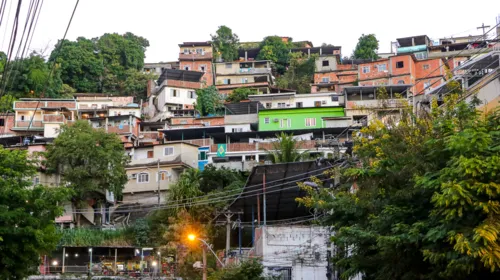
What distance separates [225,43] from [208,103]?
84.5 feet

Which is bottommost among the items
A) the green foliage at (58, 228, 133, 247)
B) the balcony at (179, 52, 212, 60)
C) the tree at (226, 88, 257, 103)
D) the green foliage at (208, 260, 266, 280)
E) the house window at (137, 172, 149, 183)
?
the green foliage at (208, 260, 266, 280)

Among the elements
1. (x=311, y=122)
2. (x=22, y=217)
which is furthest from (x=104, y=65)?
(x=22, y=217)

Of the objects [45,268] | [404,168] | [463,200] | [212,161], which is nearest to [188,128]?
[212,161]

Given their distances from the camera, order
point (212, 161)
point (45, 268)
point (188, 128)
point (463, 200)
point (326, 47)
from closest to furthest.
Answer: point (463, 200)
point (45, 268)
point (212, 161)
point (188, 128)
point (326, 47)

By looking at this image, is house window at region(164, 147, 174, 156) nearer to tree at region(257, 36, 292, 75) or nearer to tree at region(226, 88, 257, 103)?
tree at region(226, 88, 257, 103)

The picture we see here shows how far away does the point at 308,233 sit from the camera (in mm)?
33062

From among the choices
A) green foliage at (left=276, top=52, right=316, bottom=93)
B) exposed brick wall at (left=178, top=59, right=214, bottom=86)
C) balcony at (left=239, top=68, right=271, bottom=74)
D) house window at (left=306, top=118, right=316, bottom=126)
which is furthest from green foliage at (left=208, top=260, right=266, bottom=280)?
balcony at (left=239, top=68, right=271, bottom=74)

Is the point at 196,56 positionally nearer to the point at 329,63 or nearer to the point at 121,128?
the point at 329,63

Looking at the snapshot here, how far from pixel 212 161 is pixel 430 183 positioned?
4358 cm

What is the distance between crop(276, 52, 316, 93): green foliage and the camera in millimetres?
84438

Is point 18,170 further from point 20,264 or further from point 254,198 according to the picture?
point 254,198

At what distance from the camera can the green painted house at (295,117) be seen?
6525 centimetres

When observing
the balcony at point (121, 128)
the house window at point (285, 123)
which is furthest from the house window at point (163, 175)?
the balcony at point (121, 128)

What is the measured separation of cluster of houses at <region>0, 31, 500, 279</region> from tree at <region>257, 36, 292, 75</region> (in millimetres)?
1752
